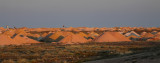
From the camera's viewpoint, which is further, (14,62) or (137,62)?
(14,62)

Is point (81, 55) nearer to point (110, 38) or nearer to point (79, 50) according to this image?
point (79, 50)

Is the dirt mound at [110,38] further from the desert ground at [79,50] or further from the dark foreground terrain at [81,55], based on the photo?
the dark foreground terrain at [81,55]

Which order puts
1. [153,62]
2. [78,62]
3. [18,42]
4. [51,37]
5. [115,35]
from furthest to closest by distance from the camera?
[51,37] < [115,35] < [18,42] < [78,62] < [153,62]

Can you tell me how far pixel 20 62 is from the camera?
19922mm

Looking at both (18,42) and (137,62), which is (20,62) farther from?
(18,42)

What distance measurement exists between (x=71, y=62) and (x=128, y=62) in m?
5.26

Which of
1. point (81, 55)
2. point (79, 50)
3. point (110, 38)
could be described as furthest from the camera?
point (110, 38)

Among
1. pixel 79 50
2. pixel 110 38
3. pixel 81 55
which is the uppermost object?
pixel 110 38

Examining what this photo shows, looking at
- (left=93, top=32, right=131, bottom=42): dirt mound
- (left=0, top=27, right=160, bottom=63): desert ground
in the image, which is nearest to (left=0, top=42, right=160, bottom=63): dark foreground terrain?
(left=0, top=27, right=160, bottom=63): desert ground

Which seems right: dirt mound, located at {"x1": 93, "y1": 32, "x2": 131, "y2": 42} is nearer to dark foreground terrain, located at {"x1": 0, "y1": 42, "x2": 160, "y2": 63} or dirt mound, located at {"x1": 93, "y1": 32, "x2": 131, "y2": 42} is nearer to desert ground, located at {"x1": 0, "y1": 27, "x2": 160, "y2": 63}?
desert ground, located at {"x1": 0, "y1": 27, "x2": 160, "y2": 63}

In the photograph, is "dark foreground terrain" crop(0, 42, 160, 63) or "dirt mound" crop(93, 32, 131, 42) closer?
"dark foreground terrain" crop(0, 42, 160, 63)

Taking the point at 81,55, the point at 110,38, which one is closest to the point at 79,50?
the point at 81,55

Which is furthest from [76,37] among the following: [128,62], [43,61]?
[128,62]

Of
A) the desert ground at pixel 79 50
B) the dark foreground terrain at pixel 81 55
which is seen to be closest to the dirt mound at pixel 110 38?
the desert ground at pixel 79 50
